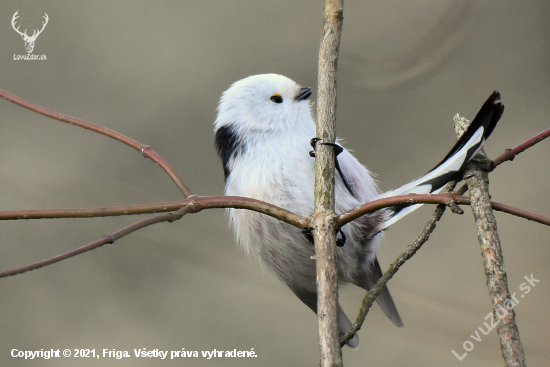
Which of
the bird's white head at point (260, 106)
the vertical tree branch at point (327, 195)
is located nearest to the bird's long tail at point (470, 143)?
the vertical tree branch at point (327, 195)

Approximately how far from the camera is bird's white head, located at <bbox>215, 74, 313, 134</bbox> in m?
1.01

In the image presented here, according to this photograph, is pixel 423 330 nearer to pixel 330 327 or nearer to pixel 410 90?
pixel 410 90

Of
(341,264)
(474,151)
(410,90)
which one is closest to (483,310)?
(341,264)

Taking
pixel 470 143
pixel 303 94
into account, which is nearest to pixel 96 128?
pixel 470 143

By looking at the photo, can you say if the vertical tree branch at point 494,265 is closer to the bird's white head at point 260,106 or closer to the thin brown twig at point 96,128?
the thin brown twig at point 96,128

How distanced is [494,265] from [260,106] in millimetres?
638

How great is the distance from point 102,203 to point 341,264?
2.38 ft

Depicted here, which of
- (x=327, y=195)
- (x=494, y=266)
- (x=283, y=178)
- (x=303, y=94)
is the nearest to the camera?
(x=494, y=266)

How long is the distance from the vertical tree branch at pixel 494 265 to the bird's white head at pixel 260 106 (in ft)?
1.69

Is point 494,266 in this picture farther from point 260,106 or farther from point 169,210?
point 260,106

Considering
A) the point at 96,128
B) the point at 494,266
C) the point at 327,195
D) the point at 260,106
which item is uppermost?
the point at 260,106

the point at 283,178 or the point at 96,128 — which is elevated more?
the point at 283,178

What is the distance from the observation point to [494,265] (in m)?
0.45

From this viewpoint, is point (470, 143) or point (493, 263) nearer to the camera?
point (493, 263)
